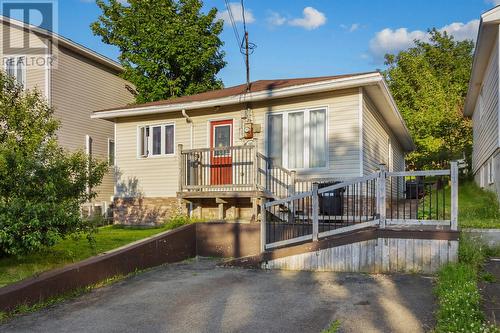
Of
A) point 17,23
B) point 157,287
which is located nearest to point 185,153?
point 157,287

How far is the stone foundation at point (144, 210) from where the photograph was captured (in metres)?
13.1

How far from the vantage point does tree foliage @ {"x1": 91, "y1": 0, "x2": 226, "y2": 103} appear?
2258 centimetres

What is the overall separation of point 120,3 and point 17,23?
806 cm

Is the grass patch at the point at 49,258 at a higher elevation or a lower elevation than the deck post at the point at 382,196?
lower

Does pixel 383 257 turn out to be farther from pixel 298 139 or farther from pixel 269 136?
pixel 269 136

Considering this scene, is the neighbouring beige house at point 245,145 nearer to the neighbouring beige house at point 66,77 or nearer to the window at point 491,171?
the neighbouring beige house at point 66,77

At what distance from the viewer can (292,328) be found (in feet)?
15.7

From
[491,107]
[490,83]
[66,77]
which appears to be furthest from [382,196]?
[66,77]

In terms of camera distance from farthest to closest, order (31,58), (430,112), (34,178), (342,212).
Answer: (430,112) < (31,58) < (342,212) < (34,178)

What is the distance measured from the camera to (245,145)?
11.6m

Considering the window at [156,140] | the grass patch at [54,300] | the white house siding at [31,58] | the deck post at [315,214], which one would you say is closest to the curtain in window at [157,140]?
the window at [156,140]

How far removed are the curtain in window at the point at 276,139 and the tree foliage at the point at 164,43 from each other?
12.1 metres

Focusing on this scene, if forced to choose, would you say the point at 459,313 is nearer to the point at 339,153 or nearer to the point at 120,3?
the point at 339,153

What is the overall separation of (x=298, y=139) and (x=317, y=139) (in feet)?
1.65
